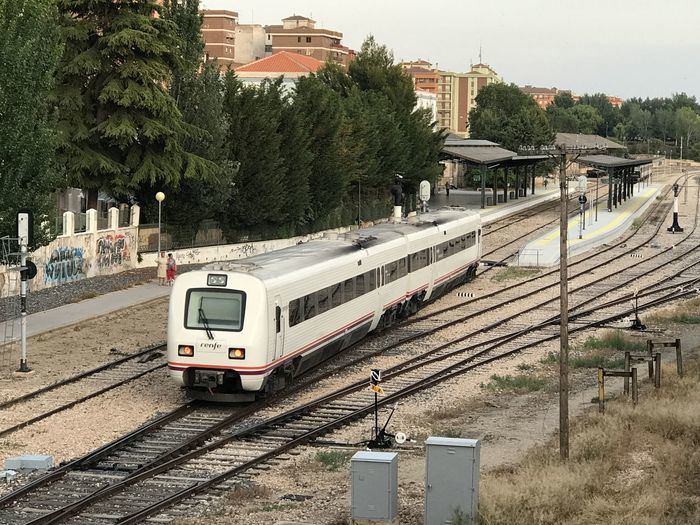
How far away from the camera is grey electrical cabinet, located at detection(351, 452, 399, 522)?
14336 millimetres

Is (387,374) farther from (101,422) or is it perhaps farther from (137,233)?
(137,233)

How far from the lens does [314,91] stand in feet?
197

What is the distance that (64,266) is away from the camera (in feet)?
133

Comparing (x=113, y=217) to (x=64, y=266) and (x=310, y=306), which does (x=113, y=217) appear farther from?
(x=310, y=306)

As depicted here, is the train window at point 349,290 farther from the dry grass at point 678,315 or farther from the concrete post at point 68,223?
the concrete post at point 68,223

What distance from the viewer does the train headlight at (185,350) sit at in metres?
21.2

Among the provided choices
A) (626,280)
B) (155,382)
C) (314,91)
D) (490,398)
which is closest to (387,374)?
(490,398)

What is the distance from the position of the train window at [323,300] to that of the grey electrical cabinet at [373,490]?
1027cm

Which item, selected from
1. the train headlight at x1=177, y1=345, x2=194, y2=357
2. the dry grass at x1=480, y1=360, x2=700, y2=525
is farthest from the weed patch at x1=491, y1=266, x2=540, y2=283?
the train headlight at x1=177, y1=345, x2=194, y2=357

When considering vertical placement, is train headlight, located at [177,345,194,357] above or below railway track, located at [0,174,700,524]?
above

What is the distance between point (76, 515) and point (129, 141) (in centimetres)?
3170

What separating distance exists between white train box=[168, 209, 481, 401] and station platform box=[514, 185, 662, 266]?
24.2 meters

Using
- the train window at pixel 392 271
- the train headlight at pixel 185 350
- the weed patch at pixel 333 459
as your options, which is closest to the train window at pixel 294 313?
the train headlight at pixel 185 350

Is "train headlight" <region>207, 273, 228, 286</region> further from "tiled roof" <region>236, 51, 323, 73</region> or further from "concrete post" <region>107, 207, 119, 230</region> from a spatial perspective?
"tiled roof" <region>236, 51, 323, 73</region>
